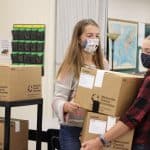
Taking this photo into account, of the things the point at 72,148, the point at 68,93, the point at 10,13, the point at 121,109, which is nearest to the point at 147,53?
the point at 121,109

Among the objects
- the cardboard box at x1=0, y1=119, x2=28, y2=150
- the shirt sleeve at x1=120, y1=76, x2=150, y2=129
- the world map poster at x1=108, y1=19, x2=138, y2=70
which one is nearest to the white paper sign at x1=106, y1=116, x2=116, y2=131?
the shirt sleeve at x1=120, y1=76, x2=150, y2=129

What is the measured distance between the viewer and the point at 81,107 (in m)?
2.20

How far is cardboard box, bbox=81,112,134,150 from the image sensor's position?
198cm

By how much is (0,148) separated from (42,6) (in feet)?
5.10

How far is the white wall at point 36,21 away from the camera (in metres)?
3.75

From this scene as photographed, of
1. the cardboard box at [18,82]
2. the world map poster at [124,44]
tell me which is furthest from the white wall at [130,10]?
the cardboard box at [18,82]

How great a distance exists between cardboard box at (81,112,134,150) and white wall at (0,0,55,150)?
163cm

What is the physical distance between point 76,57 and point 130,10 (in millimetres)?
3006

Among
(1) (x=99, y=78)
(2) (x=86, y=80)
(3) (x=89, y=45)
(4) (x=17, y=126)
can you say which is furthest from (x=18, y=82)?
(1) (x=99, y=78)

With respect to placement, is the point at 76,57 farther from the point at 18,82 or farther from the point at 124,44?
the point at 124,44

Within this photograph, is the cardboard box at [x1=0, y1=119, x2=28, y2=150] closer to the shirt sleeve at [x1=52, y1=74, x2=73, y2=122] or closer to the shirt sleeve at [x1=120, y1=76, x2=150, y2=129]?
the shirt sleeve at [x1=52, y1=74, x2=73, y2=122]

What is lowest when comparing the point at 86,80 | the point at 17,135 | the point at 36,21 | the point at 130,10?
the point at 17,135

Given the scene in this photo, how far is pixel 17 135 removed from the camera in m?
2.93

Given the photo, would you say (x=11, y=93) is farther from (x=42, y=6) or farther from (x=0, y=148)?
(x=42, y=6)
